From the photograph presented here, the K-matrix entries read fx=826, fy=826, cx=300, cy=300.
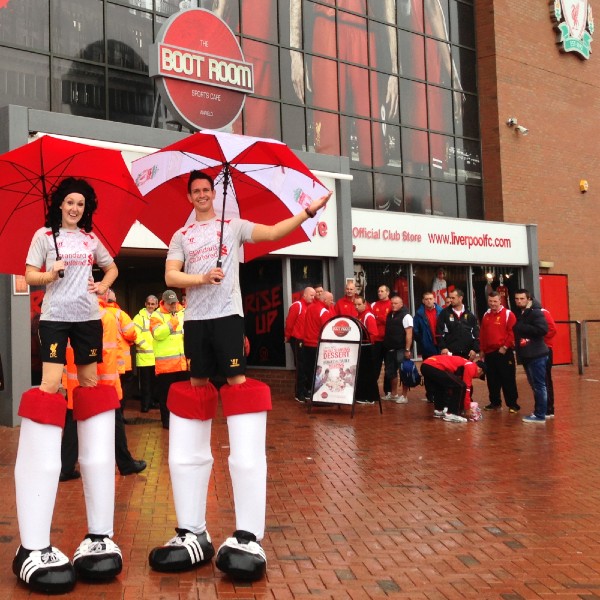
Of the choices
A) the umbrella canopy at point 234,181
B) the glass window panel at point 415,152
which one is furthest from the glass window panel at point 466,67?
the umbrella canopy at point 234,181

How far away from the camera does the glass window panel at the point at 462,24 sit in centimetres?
2189

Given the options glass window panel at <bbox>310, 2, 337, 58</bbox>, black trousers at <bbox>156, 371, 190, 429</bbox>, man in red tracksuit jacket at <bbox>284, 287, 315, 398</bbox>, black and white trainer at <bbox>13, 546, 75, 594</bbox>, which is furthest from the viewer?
glass window panel at <bbox>310, 2, 337, 58</bbox>

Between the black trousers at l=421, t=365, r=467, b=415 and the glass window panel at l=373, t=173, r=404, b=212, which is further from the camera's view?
the glass window panel at l=373, t=173, r=404, b=212

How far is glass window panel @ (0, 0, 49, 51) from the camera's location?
13.6 meters

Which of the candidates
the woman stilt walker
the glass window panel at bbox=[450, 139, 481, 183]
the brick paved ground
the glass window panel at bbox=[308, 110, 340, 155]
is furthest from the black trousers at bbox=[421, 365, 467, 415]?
the glass window panel at bbox=[450, 139, 481, 183]

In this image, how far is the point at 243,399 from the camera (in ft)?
14.8

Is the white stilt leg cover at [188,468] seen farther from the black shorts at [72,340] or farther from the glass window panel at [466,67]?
the glass window panel at [466,67]

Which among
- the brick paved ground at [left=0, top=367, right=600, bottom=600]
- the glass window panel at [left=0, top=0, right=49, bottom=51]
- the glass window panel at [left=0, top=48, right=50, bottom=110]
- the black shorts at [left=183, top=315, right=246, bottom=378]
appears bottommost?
the brick paved ground at [left=0, top=367, right=600, bottom=600]

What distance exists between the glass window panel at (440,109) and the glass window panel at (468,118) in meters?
0.23

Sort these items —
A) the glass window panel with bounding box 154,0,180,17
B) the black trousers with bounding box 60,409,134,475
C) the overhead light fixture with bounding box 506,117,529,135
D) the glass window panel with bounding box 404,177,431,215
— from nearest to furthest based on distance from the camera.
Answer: the black trousers with bounding box 60,409,134,475
the glass window panel with bounding box 154,0,180,17
the glass window panel with bounding box 404,177,431,215
the overhead light fixture with bounding box 506,117,529,135

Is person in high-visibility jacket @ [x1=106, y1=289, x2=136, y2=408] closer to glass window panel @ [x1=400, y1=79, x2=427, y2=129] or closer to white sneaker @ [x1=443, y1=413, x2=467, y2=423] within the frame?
white sneaker @ [x1=443, y1=413, x2=467, y2=423]

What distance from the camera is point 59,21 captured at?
46.8 ft

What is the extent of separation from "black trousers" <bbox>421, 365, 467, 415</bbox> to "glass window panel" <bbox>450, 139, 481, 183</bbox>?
464 inches

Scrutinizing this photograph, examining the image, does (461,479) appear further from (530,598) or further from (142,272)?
(142,272)
